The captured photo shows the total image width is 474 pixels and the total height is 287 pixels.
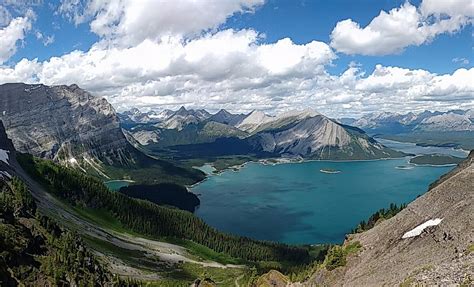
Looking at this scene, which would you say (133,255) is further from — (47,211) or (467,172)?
(467,172)

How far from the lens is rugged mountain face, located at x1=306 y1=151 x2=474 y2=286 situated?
42.8 meters

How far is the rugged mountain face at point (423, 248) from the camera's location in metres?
42.8

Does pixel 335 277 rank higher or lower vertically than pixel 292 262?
higher

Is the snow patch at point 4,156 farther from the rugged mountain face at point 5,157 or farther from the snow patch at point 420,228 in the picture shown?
the snow patch at point 420,228

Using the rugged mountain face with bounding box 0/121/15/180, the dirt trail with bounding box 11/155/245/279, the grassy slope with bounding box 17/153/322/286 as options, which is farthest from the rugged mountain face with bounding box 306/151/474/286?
the rugged mountain face with bounding box 0/121/15/180

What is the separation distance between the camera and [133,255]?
147 m

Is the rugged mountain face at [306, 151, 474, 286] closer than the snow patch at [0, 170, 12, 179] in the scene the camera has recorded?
Yes

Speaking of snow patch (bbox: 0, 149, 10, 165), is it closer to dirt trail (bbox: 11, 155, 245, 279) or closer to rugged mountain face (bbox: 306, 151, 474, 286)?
dirt trail (bbox: 11, 155, 245, 279)

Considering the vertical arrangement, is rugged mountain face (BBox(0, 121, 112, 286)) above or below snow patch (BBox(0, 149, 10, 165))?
below

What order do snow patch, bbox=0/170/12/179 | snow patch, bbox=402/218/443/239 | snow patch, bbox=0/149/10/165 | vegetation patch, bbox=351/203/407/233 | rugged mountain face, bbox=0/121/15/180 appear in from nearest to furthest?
snow patch, bbox=402/218/443/239 → vegetation patch, bbox=351/203/407/233 → snow patch, bbox=0/170/12/179 → rugged mountain face, bbox=0/121/15/180 → snow patch, bbox=0/149/10/165

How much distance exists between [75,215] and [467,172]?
13209 centimetres

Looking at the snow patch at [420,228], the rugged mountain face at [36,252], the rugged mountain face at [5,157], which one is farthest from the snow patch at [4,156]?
the snow patch at [420,228]

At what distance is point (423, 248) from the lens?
5669 centimetres


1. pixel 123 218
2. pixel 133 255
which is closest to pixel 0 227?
pixel 133 255
